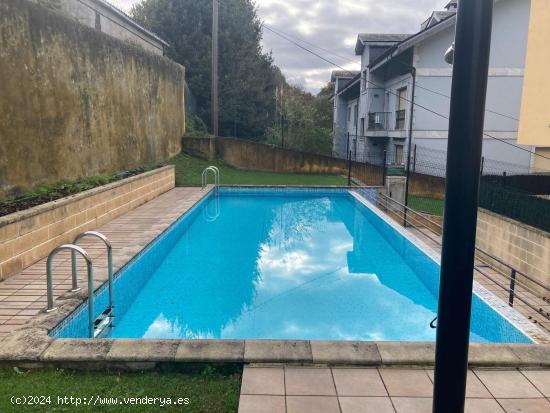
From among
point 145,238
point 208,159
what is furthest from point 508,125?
point 145,238

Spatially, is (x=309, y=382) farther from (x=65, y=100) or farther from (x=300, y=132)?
(x=300, y=132)

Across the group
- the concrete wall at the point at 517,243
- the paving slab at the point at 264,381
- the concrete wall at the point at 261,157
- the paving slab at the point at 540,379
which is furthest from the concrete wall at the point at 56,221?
the concrete wall at the point at 261,157

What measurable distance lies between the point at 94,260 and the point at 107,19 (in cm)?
1574

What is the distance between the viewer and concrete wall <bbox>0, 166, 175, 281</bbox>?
587 cm

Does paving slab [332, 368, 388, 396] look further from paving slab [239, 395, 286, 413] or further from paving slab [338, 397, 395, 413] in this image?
paving slab [239, 395, 286, 413]

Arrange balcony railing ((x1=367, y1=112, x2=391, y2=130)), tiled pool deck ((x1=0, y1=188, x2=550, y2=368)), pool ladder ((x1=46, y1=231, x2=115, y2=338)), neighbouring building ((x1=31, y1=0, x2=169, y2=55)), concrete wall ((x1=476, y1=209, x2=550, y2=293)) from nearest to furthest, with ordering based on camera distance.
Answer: tiled pool deck ((x1=0, y1=188, x2=550, y2=368)), pool ladder ((x1=46, y1=231, x2=115, y2=338)), concrete wall ((x1=476, y1=209, x2=550, y2=293)), neighbouring building ((x1=31, y1=0, x2=169, y2=55)), balcony railing ((x1=367, y1=112, x2=391, y2=130))

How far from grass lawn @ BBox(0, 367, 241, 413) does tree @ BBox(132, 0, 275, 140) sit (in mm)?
24140

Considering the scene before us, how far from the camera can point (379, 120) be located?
82.4 feet

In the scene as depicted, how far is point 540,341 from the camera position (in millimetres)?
4512

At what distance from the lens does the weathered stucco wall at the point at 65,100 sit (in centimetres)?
766

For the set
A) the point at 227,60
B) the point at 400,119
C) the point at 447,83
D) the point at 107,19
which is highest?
the point at 107,19

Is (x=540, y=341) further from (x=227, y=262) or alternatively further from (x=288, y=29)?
(x=288, y=29)

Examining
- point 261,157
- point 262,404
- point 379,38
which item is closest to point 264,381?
point 262,404

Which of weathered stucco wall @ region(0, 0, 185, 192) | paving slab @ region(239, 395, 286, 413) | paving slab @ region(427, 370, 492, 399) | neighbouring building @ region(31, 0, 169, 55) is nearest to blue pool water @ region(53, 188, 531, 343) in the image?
paving slab @ region(427, 370, 492, 399)
